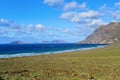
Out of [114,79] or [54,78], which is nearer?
[114,79]

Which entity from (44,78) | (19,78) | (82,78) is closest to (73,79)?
(82,78)

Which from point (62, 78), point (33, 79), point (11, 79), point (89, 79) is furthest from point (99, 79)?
point (11, 79)

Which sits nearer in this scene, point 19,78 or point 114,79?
point 114,79

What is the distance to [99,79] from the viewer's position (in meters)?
23.4

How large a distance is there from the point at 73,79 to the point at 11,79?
5.12m

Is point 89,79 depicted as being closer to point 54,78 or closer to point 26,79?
point 54,78

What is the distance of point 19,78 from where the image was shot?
24.8 metres

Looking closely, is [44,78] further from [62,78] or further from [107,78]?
[107,78]

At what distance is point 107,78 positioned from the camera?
78.1 feet

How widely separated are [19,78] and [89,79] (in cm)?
589

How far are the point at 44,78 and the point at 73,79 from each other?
256 cm

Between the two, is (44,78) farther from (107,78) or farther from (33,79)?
(107,78)

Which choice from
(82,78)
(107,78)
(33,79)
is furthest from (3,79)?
(107,78)

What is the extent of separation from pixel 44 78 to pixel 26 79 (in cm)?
154
